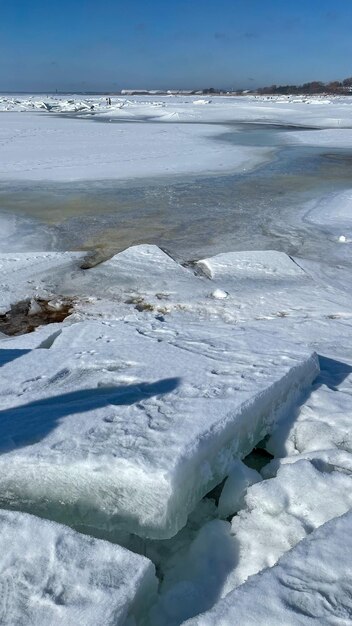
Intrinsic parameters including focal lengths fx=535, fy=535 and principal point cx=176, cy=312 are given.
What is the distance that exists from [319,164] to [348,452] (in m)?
11.6

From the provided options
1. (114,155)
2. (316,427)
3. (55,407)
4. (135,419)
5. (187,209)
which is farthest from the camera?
(114,155)

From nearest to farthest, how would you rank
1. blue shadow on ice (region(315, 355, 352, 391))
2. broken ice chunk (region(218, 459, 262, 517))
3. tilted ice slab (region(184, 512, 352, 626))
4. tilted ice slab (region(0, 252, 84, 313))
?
1. tilted ice slab (region(184, 512, 352, 626))
2. broken ice chunk (region(218, 459, 262, 517))
3. blue shadow on ice (region(315, 355, 352, 391))
4. tilted ice slab (region(0, 252, 84, 313))

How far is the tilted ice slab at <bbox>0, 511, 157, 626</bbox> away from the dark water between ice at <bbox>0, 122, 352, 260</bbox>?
4502mm

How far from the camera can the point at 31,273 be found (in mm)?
5391

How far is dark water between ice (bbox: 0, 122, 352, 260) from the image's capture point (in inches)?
261

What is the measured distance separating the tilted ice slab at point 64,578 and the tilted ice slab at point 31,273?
3.16m

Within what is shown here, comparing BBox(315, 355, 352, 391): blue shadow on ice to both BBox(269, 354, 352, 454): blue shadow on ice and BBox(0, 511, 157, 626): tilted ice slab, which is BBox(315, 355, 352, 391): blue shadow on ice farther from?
BBox(0, 511, 157, 626): tilted ice slab

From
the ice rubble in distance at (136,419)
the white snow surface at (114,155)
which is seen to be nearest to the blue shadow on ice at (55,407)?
the ice rubble in distance at (136,419)

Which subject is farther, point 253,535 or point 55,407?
point 55,407

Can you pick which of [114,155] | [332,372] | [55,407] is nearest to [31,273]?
[55,407]

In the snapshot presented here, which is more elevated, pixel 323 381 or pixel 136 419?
pixel 136 419

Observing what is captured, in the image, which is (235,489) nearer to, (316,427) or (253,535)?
(253,535)

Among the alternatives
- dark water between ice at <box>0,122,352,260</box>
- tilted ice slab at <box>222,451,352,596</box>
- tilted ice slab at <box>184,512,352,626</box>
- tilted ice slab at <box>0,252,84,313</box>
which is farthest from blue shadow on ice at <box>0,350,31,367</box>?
dark water between ice at <box>0,122,352,260</box>

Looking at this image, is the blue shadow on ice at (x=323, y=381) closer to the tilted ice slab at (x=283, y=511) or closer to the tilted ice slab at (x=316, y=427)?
the tilted ice slab at (x=316, y=427)
